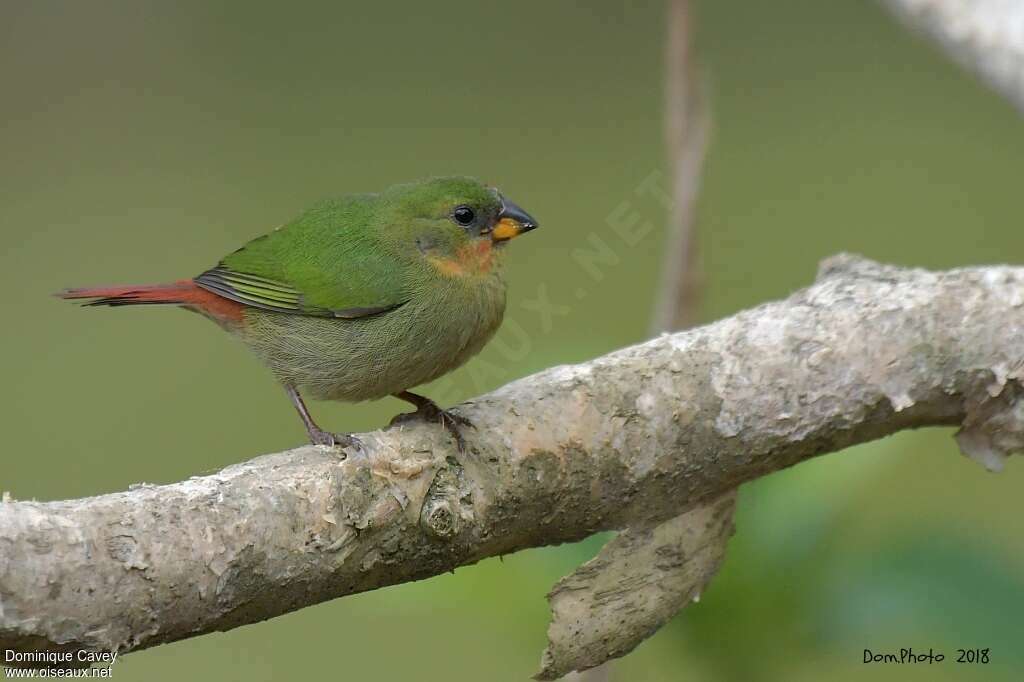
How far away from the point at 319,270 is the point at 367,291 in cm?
15

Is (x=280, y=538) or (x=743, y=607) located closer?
(x=280, y=538)

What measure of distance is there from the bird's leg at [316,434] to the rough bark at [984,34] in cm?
185

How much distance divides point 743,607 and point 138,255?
4599mm

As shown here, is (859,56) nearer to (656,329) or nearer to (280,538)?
(656,329)

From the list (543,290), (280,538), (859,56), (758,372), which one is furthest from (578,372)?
(859,56)

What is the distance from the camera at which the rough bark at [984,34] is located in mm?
3000

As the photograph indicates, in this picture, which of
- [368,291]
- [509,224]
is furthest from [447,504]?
[509,224]

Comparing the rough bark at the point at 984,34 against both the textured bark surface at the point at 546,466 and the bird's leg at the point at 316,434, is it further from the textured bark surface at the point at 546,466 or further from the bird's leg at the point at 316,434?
the bird's leg at the point at 316,434

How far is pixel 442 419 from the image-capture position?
2.39 meters

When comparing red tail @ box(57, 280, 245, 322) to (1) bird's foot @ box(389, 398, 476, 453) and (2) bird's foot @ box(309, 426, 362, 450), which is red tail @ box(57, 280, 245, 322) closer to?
(2) bird's foot @ box(309, 426, 362, 450)

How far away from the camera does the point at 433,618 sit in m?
5.36

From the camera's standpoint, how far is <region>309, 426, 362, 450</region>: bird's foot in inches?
89.1

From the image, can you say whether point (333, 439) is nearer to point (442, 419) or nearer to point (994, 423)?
point (442, 419)

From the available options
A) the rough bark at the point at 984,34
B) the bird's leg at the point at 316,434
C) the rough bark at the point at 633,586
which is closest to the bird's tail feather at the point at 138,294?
the bird's leg at the point at 316,434
